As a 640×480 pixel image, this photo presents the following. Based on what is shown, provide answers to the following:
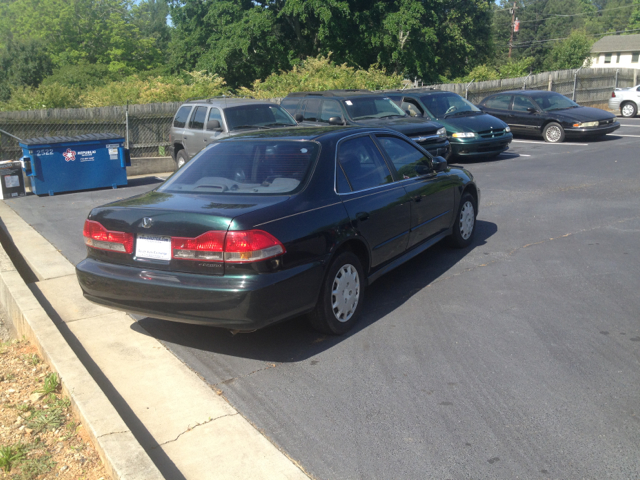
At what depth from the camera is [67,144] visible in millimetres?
12664

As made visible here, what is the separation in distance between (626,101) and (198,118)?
2059 centimetres

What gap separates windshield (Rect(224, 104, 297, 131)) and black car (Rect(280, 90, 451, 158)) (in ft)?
2.91

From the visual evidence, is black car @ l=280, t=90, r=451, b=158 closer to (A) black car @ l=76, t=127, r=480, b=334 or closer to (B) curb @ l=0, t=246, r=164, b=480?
(A) black car @ l=76, t=127, r=480, b=334

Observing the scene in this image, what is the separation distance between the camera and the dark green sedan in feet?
48.0

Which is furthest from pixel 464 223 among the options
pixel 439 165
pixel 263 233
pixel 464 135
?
pixel 464 135

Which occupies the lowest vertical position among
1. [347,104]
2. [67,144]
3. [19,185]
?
[19,185]

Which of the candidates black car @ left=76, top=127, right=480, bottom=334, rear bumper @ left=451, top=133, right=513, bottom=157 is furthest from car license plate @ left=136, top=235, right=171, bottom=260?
rear bumper @ left=451, top=133, right=513, bottom=157

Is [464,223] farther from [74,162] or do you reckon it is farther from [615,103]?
[615,103]

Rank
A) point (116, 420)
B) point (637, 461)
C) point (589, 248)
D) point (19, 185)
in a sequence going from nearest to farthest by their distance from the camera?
point (637, 461)
point (116, 420)
point (589, 248)
point (19, 185)

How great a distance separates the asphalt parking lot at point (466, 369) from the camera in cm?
336

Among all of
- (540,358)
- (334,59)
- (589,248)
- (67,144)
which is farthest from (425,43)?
(540,358)

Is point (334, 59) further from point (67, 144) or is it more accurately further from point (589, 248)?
point (589, 248)

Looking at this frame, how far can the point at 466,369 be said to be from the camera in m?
4.32

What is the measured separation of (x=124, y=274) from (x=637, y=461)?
3529mm
